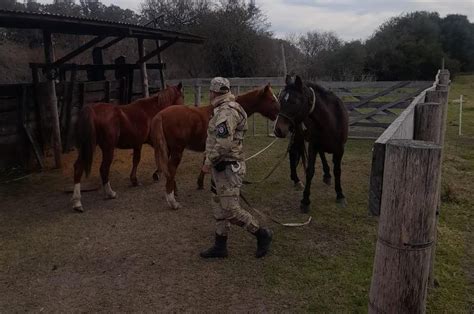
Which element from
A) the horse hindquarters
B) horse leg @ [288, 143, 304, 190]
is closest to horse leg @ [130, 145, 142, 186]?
the horse hindquarters

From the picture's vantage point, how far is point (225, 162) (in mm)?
3898

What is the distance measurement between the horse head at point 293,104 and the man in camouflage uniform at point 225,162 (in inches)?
49.9

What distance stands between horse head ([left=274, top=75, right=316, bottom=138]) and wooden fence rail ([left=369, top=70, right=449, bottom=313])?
342cm

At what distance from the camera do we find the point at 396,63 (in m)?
24.9

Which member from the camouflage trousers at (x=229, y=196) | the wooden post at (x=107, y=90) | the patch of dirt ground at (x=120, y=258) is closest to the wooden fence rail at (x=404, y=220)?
the patch of dirt ground at (x=120, y=258)

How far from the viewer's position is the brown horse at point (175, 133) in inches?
225

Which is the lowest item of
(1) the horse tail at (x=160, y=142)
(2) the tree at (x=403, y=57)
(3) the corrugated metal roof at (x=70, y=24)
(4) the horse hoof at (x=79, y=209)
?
(4) the horse hoof at (x=79, y=209)

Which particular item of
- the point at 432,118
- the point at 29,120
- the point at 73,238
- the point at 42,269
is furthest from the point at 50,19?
the point at 432,118

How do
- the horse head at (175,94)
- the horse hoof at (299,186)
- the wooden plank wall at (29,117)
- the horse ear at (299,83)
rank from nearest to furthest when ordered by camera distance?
the horse ear at (299,83) < the horse hoof at (299,186) < the horse head at (175,94) < the wooden plank wall at (29,117)

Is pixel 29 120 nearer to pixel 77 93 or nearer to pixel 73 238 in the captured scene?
pixel 77 93

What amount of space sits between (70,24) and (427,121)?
20.7 ft

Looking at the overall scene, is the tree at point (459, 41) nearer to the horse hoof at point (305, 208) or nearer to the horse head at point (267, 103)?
the horse head at point (267, 103)

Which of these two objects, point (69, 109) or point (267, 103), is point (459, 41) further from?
point (69, 109)

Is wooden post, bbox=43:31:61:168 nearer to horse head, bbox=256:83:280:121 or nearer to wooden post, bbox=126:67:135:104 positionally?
wooden post, bbox=126:67:135:104
